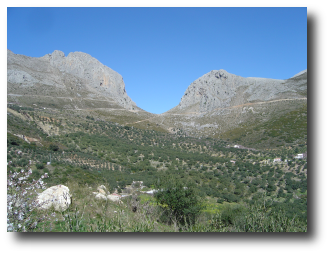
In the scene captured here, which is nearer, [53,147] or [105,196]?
[105,196]

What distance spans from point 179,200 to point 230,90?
102 meters

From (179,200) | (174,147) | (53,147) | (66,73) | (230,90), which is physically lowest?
(179,200)

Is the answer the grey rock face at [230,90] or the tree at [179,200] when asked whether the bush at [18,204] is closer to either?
the tree at [179,200]

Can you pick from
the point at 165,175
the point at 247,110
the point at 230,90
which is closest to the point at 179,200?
the point at 165,175

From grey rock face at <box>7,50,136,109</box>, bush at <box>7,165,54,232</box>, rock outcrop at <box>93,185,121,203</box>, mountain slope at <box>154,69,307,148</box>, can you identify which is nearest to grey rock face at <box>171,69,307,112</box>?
mountain slope at <box>154,69,307,148</box>

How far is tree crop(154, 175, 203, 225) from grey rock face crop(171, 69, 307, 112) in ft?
239

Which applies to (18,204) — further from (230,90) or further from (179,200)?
(230,90)

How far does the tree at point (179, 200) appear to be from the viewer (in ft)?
36.3

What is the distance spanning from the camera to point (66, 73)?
372 feet

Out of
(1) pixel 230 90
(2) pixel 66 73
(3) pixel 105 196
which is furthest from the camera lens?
(2) pixel 66 73

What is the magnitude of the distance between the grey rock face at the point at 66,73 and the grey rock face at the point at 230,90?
4044 cm

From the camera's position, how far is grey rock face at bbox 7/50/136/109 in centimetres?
8875
